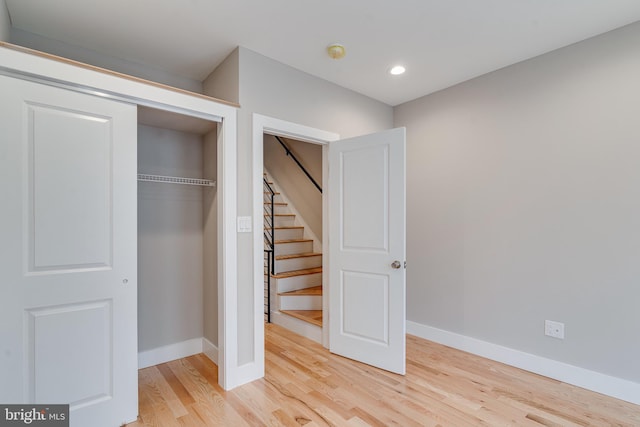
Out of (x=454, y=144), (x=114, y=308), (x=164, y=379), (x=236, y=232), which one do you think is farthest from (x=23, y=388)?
(x=454, y=144)

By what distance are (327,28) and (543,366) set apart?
3144mm

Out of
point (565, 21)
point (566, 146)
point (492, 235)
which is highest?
point (565, 21)

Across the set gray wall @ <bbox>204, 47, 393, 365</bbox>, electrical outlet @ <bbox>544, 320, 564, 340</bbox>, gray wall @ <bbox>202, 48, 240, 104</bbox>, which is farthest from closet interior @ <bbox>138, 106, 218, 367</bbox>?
electrical outlet @ <bbox>544, 320, 564, 340</bbox>

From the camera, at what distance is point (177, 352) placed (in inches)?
108

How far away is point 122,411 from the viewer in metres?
1.83

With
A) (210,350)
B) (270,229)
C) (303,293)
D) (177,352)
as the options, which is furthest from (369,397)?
(270,229)

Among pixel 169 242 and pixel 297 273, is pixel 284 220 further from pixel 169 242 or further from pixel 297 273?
pixel 169 242

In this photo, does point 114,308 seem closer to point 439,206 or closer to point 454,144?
point 439,206

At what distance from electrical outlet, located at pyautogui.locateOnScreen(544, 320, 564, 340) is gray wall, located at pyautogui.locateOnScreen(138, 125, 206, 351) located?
305 cm

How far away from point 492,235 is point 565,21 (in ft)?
5.54

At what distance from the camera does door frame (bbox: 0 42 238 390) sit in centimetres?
179

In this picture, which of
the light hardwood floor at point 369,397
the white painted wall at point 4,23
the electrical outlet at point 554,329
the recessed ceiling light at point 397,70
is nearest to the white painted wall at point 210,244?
the light hardwood floor at point 369,397

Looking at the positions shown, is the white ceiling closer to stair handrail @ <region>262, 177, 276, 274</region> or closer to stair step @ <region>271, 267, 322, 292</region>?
stair handrail @ <region>262, 177, 276, 274</region>

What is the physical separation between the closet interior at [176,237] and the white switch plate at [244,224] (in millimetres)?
407
